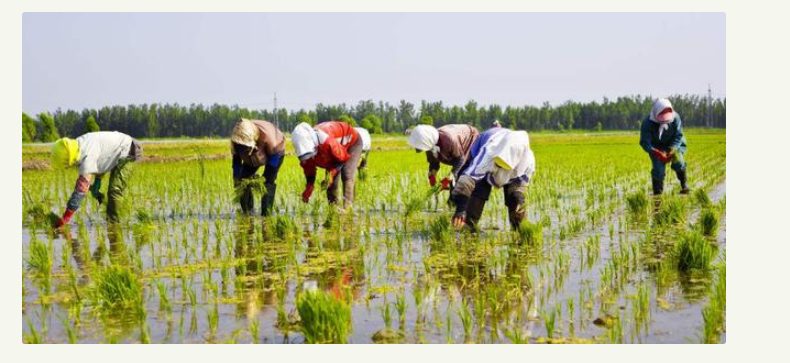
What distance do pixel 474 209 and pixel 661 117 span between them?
3.94 meters

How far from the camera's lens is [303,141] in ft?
22.5

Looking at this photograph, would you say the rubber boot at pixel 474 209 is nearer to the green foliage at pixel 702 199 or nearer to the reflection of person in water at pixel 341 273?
A: the reflection of person in water at pixel 341 273

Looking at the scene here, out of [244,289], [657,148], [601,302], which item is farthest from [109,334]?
[657,148]

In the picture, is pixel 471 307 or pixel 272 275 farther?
pixel 272 275

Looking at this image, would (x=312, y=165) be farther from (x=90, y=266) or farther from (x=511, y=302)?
(x=511, y=302)

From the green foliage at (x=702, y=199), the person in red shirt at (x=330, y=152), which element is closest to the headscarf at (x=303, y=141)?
the person in red shirt at (x=330, y=152)

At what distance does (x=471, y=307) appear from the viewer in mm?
3814

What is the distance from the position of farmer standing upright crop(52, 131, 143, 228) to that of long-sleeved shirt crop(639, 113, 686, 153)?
5816 millimetres

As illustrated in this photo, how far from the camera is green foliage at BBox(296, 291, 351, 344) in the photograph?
3.22m

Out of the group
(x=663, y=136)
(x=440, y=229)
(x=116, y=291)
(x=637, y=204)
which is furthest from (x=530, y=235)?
(x=663, y=136)

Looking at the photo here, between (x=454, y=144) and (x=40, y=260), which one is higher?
(x=454, y=144)

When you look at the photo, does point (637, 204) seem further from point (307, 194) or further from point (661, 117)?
point (307, 194)

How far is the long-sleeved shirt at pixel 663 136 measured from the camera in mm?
8852

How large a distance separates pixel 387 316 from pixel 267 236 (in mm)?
2933
